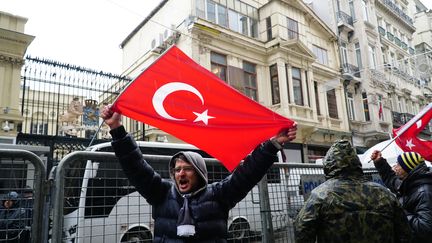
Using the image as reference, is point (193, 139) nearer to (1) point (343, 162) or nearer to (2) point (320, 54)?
(1) point (343, 162)

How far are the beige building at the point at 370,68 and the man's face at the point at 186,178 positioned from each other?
22.8 m

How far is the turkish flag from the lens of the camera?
9.70ft

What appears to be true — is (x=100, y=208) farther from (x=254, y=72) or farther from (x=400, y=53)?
(x=400, y=53)

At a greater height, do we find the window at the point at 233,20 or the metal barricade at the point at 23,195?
the window at the point at 233,20

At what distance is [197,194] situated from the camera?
93.0 inches

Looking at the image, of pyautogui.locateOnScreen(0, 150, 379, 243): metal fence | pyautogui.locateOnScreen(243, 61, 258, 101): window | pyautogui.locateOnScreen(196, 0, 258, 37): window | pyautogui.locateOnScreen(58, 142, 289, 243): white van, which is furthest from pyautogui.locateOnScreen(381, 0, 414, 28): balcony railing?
pyautogui.locateOnScreen(58, 142, 289, 243): white van

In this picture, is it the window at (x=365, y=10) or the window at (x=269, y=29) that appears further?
the window at (x=365, y=10)

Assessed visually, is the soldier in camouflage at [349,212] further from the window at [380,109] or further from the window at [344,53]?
the window at [380,109]

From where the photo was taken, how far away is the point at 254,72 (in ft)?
62.4

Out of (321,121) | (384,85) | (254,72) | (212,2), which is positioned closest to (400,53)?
(384,85)

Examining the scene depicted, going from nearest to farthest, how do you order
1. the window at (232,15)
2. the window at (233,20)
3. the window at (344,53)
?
the window at (232,15), the window at (233,20), the window at (344,53)

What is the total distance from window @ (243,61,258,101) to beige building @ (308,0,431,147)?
8.31m

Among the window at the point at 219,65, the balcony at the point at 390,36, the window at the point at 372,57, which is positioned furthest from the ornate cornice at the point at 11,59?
the balcony at the point at 390,36

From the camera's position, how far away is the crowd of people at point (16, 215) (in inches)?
95.7
